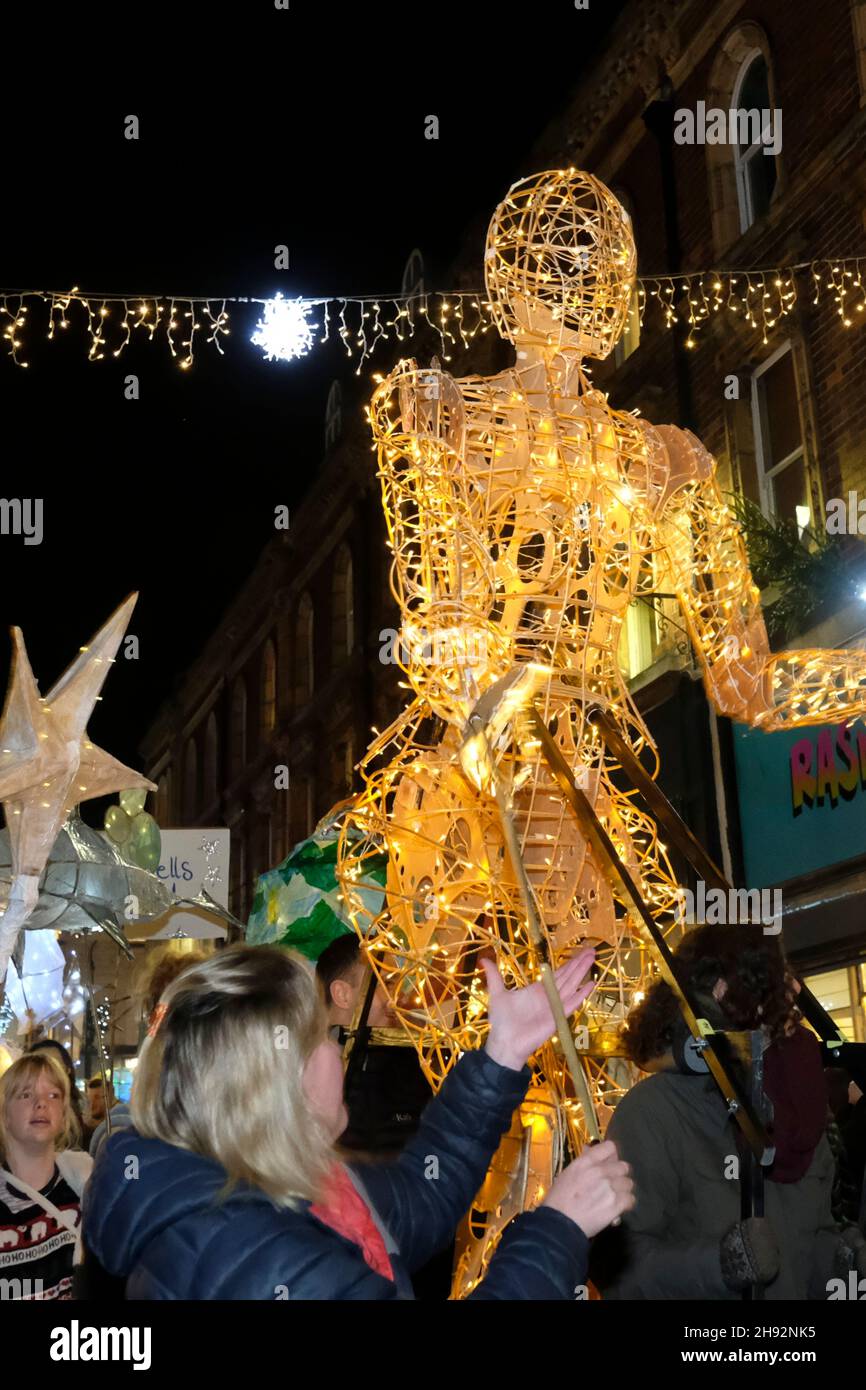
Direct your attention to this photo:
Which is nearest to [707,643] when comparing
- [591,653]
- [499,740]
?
[591,653]

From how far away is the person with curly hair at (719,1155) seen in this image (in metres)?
2.80

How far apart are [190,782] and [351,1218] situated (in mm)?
37323

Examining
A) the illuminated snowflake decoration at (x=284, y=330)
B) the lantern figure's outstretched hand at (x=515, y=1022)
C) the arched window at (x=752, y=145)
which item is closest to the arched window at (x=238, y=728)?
the arched window at (x=752, y=145)

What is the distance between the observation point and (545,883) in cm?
402

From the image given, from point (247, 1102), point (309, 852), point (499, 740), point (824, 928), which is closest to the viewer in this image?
point (247, 1102)

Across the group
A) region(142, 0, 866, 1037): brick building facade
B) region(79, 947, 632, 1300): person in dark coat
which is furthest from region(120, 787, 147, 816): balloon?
region(79, 947, 632, 1300): person in dark coat

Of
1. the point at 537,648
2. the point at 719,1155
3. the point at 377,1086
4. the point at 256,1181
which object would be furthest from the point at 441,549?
the point at 256,1181

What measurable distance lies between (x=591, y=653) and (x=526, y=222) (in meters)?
1.50

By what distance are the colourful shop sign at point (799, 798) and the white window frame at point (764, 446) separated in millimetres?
2109

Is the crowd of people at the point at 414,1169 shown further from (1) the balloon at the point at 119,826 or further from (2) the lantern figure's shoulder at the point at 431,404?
(1) the balloon at the point at 119,826

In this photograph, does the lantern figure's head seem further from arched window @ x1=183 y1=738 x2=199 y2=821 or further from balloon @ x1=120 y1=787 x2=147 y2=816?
arched window @ x1=183 y1=738 x2=199 y2=821

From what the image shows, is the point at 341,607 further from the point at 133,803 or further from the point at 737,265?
the point at 133,803
